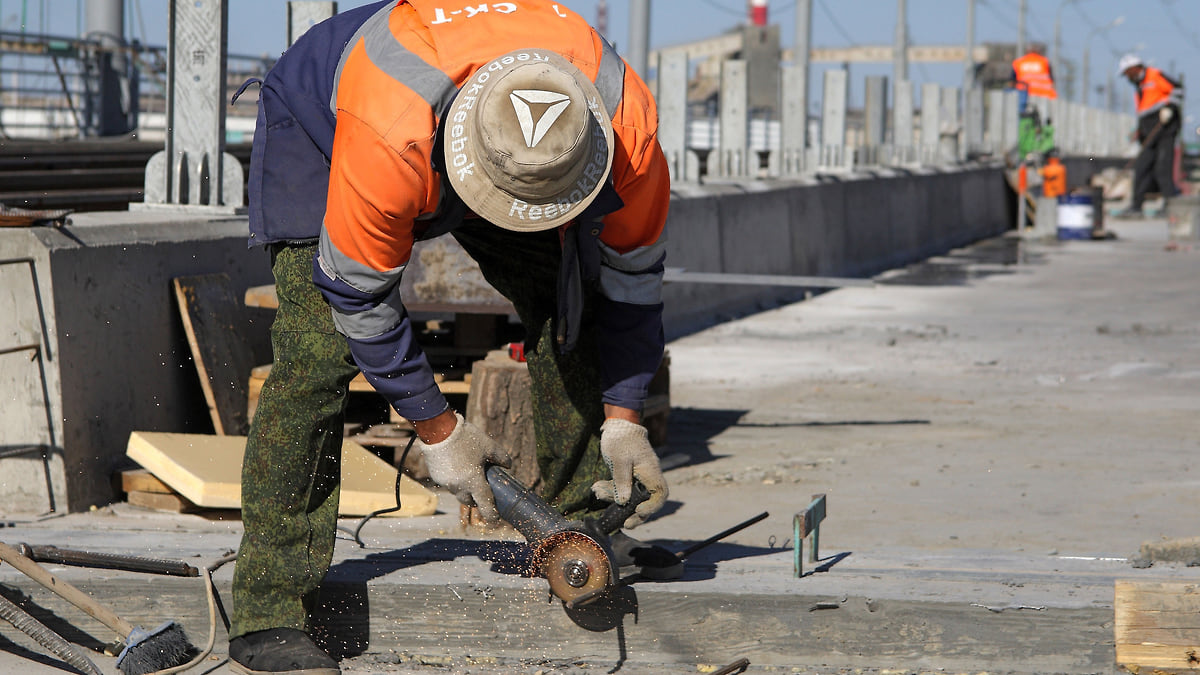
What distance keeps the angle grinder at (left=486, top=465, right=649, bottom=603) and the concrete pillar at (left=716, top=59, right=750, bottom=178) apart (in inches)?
440

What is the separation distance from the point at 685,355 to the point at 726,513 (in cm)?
469

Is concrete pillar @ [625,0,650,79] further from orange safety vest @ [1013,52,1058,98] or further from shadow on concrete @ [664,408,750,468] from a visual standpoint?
orange safety vest @ [1013,52,1058,98]

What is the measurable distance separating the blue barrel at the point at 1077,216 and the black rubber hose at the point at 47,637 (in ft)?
70.8

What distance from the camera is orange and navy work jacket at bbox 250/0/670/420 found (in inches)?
126

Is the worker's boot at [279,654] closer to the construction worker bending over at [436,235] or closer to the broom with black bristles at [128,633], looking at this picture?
the construction worker bending over at [436,235]

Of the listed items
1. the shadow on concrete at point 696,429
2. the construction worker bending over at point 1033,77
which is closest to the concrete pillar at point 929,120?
the construction worker bending over at point 1033,77

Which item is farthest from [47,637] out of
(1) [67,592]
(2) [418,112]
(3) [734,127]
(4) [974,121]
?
(4) [974,121]

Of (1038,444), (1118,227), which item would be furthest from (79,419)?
(1118,227)

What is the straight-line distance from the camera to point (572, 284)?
3.67 metres

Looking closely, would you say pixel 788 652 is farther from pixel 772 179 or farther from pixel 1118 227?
pixel 1118 227

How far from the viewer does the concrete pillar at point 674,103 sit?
12.7m

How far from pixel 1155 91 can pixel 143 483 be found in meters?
27.5

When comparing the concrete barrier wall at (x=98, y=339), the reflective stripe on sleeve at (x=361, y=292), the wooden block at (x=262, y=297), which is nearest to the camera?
the reflective stripe on sleeve at (x=361, y=292)

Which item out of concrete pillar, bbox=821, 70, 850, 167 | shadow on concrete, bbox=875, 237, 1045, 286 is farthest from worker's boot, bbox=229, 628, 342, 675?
concrete pillar, bbox=821, 70, 850, 167
